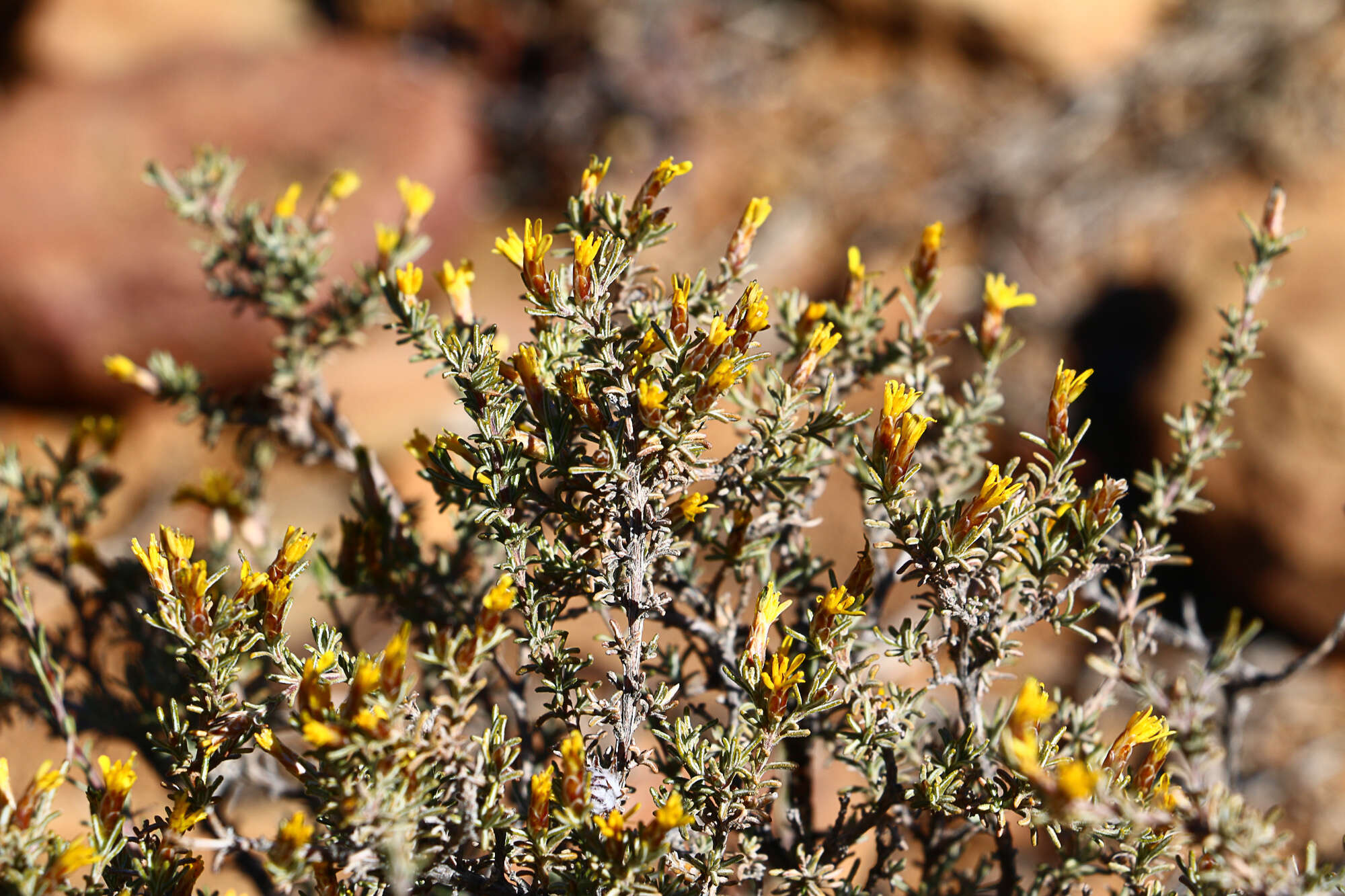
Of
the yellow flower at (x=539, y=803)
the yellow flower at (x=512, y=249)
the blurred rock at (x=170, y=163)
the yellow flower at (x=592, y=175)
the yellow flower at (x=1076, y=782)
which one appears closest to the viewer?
the yellow flower at (x=1076, y=782)

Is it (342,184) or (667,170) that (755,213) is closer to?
(667,170)

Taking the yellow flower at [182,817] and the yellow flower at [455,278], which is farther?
the yellow flower at [455,278]

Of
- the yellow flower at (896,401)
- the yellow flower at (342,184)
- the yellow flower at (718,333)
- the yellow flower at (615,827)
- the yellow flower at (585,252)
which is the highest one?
the yellow flower at (342,184)

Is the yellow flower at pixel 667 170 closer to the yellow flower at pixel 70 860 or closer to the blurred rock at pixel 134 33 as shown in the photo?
the yellow flower at pixel 70 860

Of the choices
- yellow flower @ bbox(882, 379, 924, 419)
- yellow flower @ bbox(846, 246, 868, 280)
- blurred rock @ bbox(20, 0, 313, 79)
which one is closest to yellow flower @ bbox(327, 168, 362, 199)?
yellow flower @ bbox(846, 246, 868, 280)

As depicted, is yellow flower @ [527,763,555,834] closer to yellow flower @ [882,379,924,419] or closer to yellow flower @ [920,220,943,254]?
yellow flower @ [882,379,924,419]

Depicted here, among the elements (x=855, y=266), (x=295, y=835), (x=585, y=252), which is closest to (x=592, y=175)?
(x=585, y=252)

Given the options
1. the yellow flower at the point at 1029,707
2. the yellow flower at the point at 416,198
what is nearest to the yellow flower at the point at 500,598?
the yellow flower at the point at 1029,707
